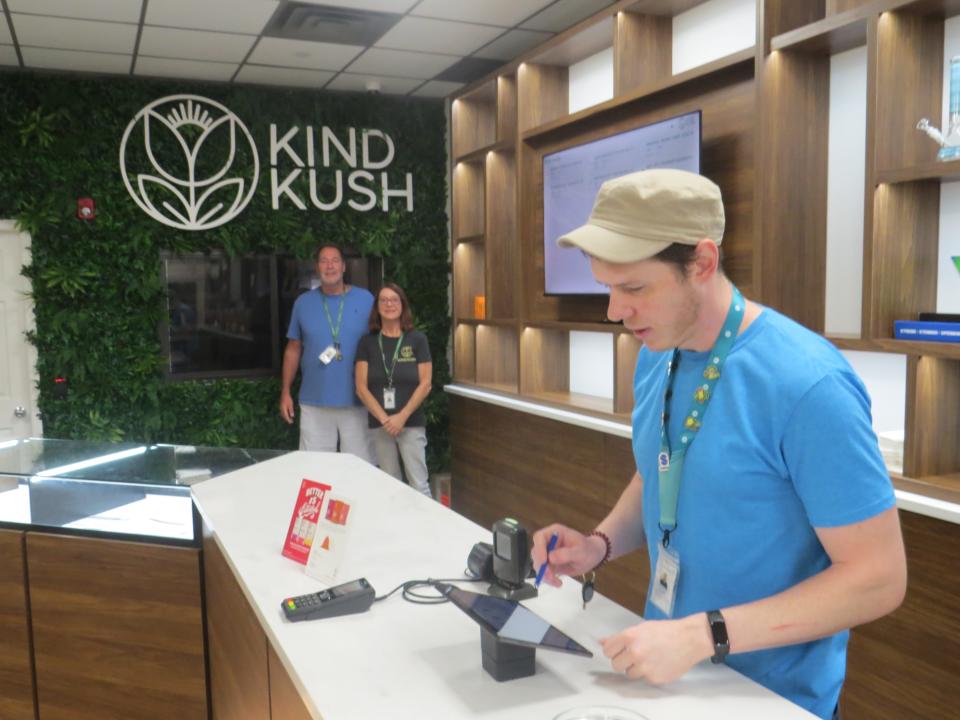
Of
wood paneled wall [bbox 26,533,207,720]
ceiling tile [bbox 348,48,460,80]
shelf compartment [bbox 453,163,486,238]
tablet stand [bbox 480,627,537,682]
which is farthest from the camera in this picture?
shelf compartment [bbox 453,163,486,238]

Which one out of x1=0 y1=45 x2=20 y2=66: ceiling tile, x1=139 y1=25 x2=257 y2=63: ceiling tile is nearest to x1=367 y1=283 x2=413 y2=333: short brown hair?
x1=139 y1=25 x2=257 y2=63: ceiling tile

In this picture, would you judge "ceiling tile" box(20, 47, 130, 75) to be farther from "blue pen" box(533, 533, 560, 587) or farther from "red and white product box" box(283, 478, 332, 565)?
"blue pen" box(533, 533, 560, 587)

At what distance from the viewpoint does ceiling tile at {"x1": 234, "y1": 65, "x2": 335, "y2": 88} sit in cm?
511

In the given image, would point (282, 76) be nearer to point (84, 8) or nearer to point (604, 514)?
point (84, 8)

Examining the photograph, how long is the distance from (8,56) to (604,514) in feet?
13.4

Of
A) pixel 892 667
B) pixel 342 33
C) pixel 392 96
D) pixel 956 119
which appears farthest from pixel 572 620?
pixel 392 96

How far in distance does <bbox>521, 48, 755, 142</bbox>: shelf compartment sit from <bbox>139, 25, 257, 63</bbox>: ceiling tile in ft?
5.41

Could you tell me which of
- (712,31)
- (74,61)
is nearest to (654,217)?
(712,31)

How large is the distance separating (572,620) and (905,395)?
5.94 ft

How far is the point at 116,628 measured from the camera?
2408mm

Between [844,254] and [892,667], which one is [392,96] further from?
[892,667]

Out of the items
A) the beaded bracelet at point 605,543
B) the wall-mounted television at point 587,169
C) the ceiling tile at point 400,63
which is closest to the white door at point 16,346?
the ceiling tile at point 400,63

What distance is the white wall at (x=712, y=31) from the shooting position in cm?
349

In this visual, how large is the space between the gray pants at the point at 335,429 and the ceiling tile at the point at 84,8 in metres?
2.40
